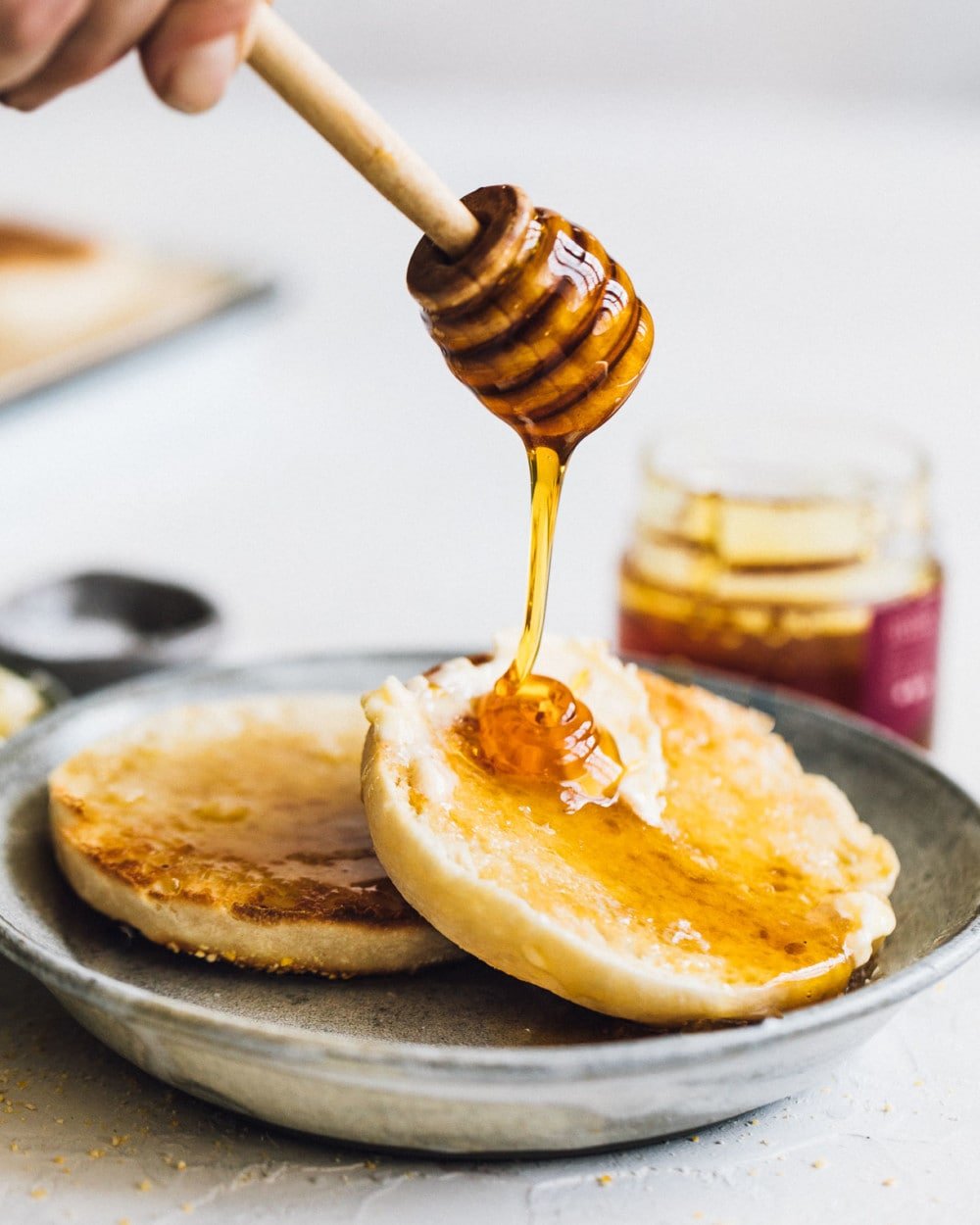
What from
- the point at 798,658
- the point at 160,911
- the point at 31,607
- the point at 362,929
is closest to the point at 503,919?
the point at 362,929

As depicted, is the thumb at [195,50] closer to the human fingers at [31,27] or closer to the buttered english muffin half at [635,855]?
the human fingers at [31,27]

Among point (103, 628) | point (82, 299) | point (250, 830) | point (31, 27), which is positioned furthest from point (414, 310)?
point (31, 27)

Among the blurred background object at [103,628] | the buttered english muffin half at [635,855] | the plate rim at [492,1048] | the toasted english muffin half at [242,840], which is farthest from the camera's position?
the blurred background object at [103,628]

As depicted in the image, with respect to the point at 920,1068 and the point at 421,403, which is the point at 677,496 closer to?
the point at 920,1068

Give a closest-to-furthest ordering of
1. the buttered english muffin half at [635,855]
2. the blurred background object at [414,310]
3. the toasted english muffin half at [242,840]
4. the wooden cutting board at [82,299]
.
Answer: the buttered english muffin half at [635,855] < the toasted english muffin half at [242,840] < the blurred background object at [414,310] < the wooden cutting board at [82,299]

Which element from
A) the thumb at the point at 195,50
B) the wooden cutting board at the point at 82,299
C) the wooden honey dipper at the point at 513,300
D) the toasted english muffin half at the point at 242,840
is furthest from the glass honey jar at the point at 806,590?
the wooden cutting board at the point at 82,299

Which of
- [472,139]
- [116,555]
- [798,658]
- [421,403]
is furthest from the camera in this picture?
[472,139]
